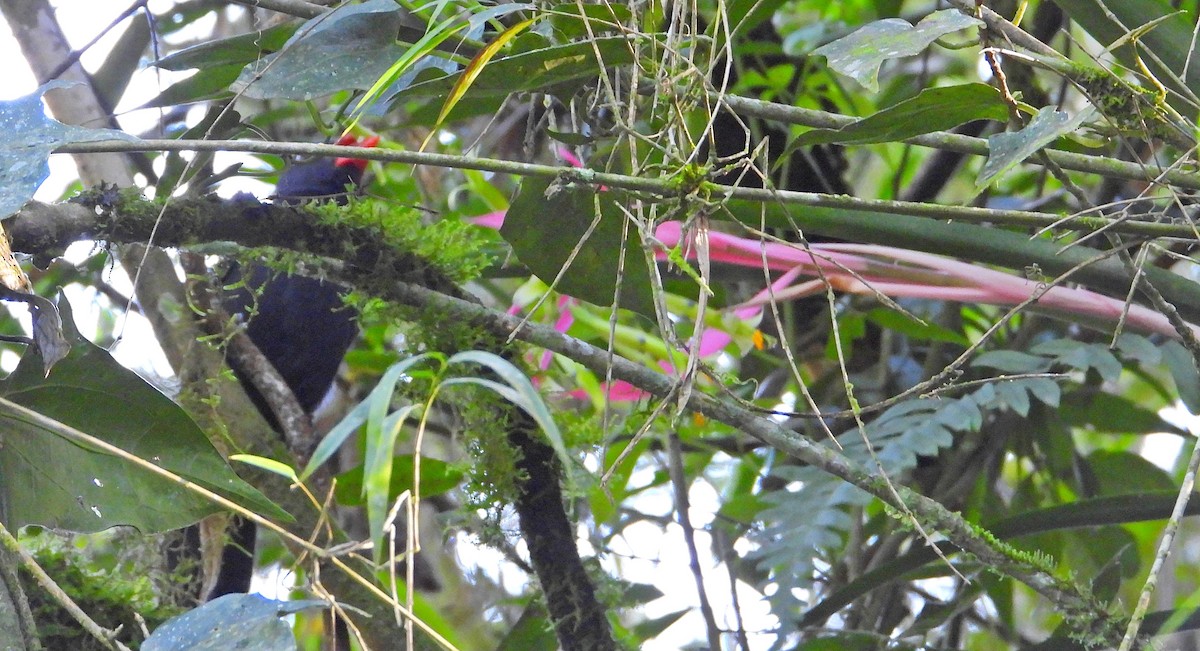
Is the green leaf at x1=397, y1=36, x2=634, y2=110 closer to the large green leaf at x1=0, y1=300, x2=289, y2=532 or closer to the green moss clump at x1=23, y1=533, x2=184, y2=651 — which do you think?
the large green leaf at x1=0, y1=300, x2=289, y2=532

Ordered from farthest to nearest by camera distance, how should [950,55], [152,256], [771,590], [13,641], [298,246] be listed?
[950,55], [152,256], [771,590], [298,246], [13,641]

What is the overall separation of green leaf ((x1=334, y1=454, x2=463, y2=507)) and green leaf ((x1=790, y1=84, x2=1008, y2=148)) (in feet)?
2.49

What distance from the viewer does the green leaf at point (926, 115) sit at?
772mm

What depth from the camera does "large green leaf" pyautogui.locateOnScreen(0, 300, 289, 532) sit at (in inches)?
30.9

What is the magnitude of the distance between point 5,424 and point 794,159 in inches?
53.9

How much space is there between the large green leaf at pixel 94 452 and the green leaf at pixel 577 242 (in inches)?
13.1

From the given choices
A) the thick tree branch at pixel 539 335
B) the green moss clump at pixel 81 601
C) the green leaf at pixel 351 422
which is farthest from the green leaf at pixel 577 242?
the green moss clump at pixel 81 601

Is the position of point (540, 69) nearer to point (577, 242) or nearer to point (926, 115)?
point (577, 242)

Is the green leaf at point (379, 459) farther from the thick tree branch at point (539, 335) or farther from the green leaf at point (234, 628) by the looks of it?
the thick tree branch at point (539, 335)

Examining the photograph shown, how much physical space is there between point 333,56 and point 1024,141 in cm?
53

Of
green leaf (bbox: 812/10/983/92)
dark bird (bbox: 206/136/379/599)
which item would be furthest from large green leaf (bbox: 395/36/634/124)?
dark bird (bbox: 206/136/379/599)

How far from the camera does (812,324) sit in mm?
1896

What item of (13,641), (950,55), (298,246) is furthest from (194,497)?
(950,55)

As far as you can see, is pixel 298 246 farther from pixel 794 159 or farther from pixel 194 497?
pixel 794 159
